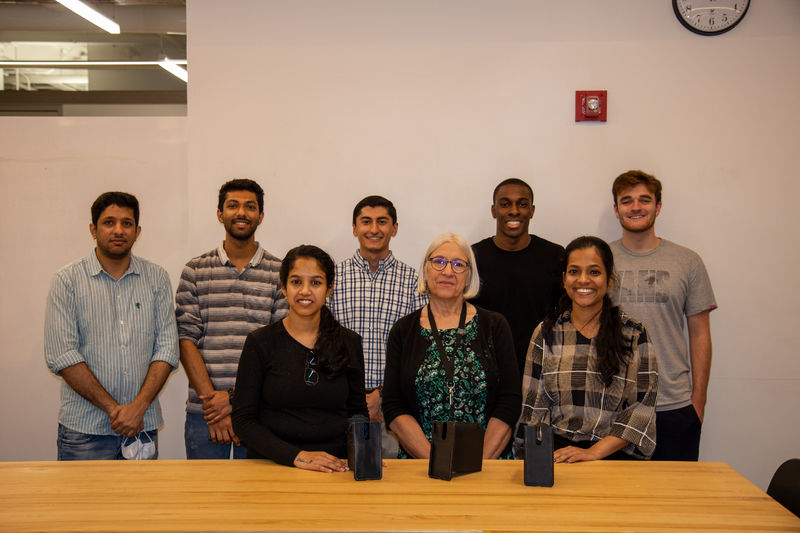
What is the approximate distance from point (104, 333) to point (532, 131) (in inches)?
103

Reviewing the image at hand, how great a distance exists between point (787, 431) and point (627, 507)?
8.75 feet

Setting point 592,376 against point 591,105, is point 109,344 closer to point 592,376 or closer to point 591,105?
point 592,376

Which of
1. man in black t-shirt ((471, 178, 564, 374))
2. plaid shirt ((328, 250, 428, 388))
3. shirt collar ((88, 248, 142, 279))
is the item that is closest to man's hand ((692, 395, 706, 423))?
man in black t-shirt ((471, 178, 564, 374))

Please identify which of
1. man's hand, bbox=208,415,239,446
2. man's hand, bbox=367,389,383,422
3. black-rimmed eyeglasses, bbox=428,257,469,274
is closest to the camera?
black-rimmed eyeglasses, bbox=428,257,469,274

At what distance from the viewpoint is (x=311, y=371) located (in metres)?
2.30

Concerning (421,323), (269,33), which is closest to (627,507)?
(421,323)

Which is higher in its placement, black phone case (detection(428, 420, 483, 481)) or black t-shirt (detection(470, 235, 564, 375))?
black t-shirt (detection(470, 235, 564, 375))

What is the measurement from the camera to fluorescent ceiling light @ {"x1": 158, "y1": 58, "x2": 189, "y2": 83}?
13.7 feet

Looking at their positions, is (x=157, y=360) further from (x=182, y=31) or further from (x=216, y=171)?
(x=182, y=31)

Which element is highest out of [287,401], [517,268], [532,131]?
[532,131]

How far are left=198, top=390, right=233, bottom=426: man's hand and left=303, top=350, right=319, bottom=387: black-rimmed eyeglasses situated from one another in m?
0.99

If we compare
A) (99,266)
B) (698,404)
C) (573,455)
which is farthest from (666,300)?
(99,266)

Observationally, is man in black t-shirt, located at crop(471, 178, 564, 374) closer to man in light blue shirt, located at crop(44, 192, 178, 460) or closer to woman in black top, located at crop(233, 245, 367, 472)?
woman in black top, located at crop(233, 245, 367, 472)

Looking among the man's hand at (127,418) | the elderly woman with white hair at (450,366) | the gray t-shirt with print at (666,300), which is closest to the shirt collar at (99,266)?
the man's hand at (127,418)
